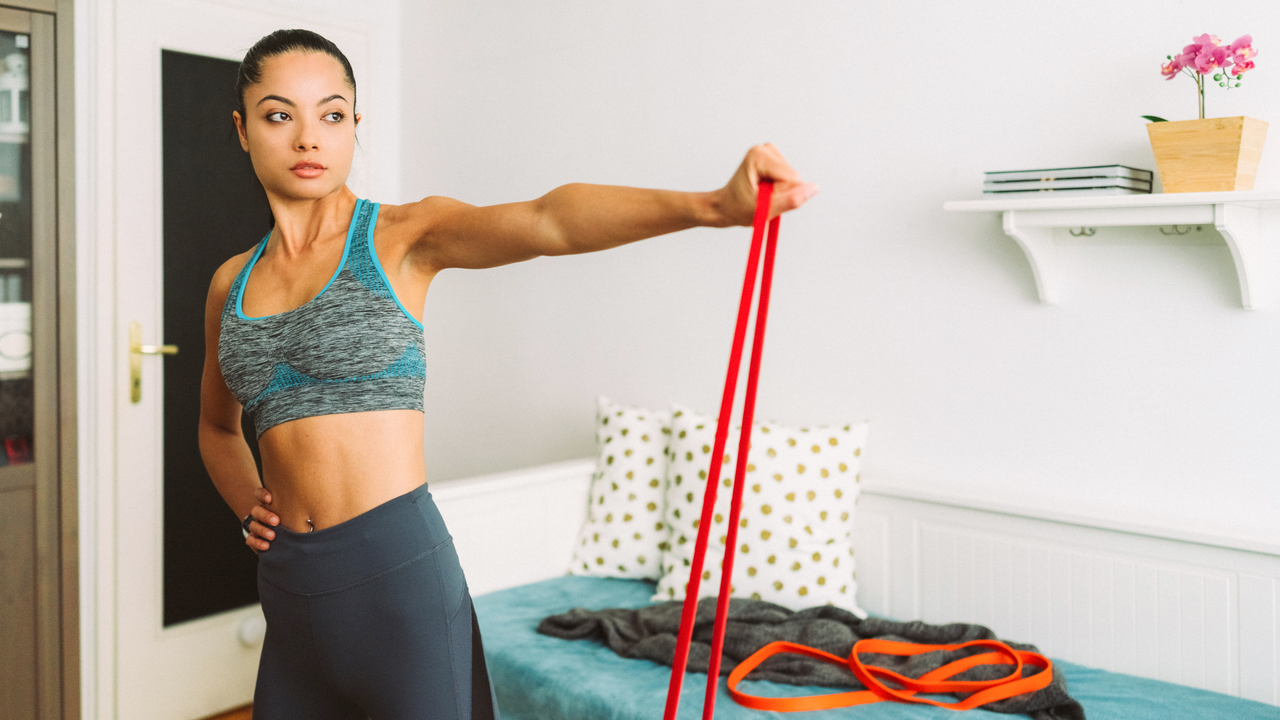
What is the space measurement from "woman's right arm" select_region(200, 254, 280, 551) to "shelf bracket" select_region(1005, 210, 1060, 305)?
1382mm

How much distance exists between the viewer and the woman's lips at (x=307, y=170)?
107cm

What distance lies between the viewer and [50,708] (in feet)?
8.29

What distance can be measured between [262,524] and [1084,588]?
1529mm

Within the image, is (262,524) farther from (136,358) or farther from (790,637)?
(136,358)

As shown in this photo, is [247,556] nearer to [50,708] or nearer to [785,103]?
[50,708]

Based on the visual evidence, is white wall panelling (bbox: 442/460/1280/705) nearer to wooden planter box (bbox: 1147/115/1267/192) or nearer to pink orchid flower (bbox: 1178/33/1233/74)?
wooden planter box (bbox: 1147/115/1267/192)

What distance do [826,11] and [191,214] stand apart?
1.79 m

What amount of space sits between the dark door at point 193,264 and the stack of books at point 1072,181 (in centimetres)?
191

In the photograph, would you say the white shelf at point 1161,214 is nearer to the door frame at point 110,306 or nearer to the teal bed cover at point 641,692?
the teal bed cover at point 641,692

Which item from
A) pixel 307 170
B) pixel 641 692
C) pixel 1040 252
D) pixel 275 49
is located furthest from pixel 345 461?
pixel 1040 252

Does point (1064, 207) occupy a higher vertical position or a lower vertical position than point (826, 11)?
lower

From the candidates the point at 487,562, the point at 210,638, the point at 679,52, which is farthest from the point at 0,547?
the point at 679,52

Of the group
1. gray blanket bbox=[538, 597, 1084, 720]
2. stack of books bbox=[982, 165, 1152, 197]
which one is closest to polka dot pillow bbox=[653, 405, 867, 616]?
gray blanket bbox=[538, 597, 1084, 720]

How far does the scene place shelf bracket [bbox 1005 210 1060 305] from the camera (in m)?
1.88
